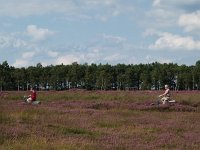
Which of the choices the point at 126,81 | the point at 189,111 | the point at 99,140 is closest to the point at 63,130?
the point at 99,140

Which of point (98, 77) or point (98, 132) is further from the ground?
point (98, 77)

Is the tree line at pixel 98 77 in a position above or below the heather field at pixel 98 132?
above

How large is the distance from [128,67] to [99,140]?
140855mm

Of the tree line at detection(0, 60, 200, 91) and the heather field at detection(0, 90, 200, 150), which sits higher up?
the tree line at detection(0, 60, 200, 91)

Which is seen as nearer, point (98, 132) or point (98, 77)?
point (98, 132)

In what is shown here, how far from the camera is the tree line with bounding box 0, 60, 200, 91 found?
138625 millimetres

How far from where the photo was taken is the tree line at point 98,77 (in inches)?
5458

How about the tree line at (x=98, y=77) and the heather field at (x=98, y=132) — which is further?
the tree line at (x=98, y=77)

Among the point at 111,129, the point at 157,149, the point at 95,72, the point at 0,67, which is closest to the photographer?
the point at 157,149

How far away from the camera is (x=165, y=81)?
144250mm

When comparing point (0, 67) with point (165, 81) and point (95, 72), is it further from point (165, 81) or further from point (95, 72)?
point (165, 81)

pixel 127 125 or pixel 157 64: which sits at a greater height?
pixel 157 64

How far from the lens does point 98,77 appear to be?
139750 mm

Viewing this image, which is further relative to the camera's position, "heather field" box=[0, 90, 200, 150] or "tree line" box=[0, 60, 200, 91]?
"tree line" box=[0, 60, 200, 91]
